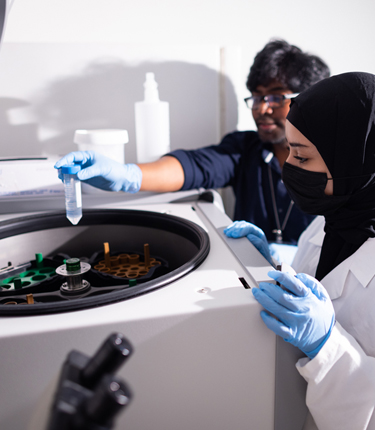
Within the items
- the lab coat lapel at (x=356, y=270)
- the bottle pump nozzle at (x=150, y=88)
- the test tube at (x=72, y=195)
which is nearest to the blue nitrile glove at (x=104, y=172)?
the test tube at (x=72, y=195)

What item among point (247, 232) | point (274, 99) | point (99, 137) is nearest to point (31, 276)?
point (99, 137)

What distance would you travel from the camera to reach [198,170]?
1477mm

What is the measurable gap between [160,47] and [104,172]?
0.80 metres

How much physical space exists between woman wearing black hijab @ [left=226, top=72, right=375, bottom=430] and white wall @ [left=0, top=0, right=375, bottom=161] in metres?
0.78

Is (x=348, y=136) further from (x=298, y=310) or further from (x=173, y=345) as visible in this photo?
(x=173, y=345)

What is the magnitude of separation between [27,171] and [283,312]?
89cm

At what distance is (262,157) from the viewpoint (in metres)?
1.74

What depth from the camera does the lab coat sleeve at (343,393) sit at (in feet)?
2.32

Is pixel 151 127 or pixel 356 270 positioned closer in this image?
pixel 356 270

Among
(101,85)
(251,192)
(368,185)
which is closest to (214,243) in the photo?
(368,185)

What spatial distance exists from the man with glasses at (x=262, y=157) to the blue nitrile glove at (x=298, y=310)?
0.69m

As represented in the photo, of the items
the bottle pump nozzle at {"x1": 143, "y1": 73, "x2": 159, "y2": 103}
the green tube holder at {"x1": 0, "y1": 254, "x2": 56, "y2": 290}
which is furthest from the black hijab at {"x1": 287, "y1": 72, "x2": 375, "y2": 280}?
the green tube holder at {"x1": 0, "y1": 254, "x2": 56, "y2": 290}

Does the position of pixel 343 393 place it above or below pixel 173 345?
below

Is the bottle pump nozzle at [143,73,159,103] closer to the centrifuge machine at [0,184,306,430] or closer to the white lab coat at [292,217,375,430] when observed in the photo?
the centrifuge machine at [0,184,306,430]
